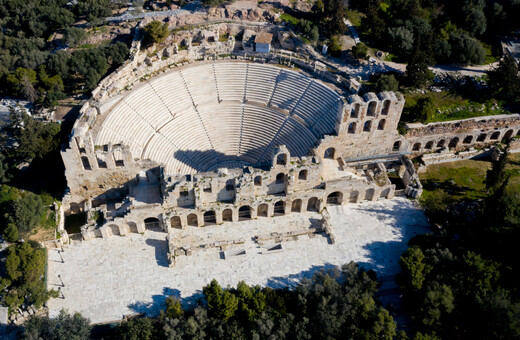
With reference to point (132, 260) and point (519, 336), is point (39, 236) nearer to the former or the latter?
point (132, 260)

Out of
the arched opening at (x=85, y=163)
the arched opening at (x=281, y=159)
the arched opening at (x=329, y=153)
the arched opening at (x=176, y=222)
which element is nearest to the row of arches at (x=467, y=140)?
the arched opening at (x=329, y=153)

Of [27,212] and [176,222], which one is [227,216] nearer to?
[176,222]

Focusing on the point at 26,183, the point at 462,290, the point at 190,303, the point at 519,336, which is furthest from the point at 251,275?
the point at 26,183

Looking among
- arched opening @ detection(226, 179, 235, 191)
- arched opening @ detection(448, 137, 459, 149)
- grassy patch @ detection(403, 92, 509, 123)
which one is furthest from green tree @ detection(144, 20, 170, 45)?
arched opening @ detection(448, 137, 459, 149)

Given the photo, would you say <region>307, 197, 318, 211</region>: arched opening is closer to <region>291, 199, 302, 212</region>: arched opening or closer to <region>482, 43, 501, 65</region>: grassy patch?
<region>291, 199, 302, 212</region>: arched opening

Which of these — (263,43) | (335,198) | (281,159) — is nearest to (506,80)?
(335,198)

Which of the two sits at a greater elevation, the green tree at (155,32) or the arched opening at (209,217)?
the green tree at (155,32)

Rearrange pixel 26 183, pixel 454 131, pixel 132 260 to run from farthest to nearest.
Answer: pixel 454 131, pixel 26 183, pixel 132 260

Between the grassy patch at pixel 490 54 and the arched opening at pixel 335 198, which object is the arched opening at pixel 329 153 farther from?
the grassy patch at pixel 490 54
